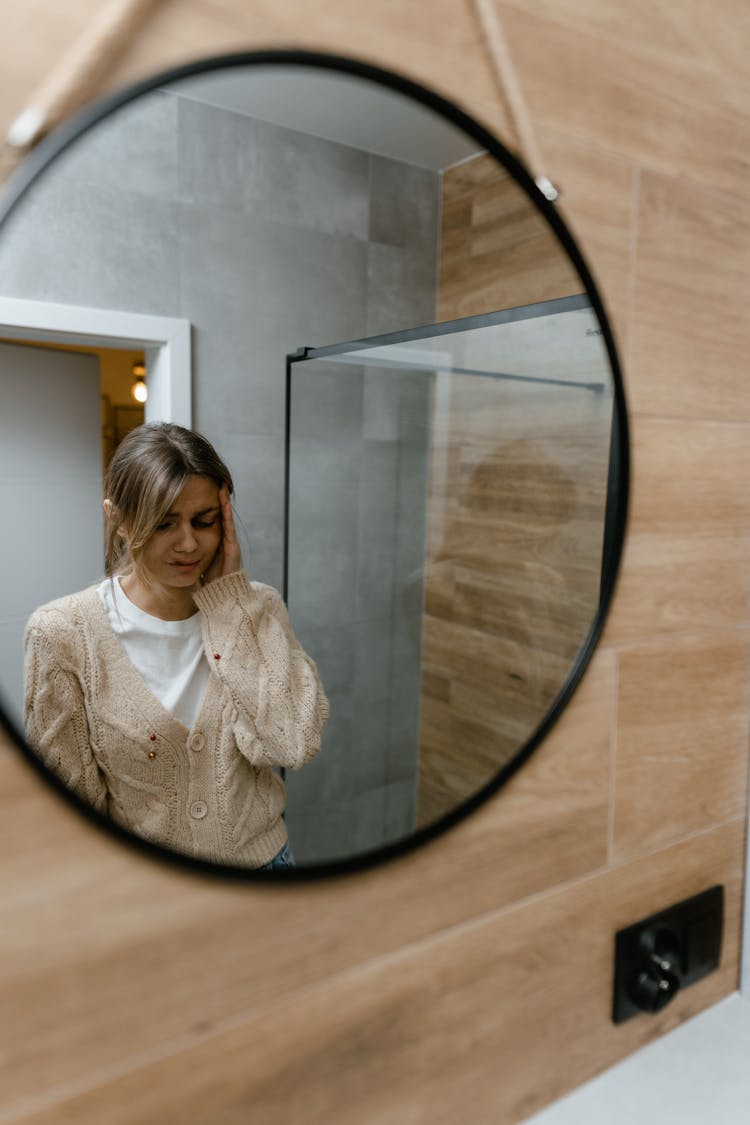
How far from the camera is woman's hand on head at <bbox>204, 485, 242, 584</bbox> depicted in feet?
1.86

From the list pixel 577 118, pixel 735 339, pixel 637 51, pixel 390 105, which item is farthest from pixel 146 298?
pixel 735 339

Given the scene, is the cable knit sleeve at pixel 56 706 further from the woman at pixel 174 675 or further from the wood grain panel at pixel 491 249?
the wood grain panel at pixel 491 249

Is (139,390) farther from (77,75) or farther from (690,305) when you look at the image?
(690,305)

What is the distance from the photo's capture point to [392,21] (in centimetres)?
65

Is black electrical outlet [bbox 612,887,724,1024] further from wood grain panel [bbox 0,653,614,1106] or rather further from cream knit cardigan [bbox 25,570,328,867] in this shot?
cream knit cardigan [bbox 25,570,328,867]

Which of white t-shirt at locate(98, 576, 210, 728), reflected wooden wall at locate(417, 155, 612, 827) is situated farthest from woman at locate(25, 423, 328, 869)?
reflected wooden wall at locate(417, 155, 612, 827)

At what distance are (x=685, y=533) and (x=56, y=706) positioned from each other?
727 mm

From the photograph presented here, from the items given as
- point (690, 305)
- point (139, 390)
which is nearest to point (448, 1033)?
point (139, 390)

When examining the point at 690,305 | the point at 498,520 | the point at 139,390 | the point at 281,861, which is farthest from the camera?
the point at 690,305

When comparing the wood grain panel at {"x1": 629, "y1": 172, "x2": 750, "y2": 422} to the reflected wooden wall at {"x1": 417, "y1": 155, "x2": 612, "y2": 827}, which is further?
the wood grain panel at {"x1": 629, "y1": 172, "x2": 750, "y2": 422}

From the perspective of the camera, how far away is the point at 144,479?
1.71 feet

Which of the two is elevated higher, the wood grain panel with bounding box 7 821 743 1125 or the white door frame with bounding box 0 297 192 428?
the white door frame with bounding box 0 297 192 428

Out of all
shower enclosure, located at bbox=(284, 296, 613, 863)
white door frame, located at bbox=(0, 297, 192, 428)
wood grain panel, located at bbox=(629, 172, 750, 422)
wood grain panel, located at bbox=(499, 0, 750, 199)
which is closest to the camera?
white door frame, located at bbox=(0, 297, 192, 428)

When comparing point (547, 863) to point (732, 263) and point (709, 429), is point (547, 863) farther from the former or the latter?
point (732, 263)
